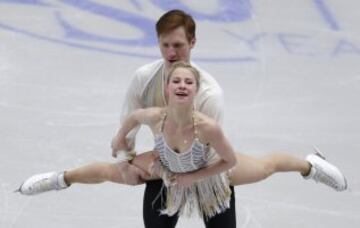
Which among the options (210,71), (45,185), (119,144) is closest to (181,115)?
(119,144)

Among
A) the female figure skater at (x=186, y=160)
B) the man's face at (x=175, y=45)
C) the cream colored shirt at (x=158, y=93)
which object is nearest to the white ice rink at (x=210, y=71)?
the female figure skater at (x=186, y=160)

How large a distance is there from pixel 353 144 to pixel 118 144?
1.55 m

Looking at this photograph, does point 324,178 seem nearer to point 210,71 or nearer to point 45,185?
point 45,185

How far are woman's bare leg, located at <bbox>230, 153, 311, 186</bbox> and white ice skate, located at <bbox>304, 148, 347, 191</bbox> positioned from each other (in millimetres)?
30

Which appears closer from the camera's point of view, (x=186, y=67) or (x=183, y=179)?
(x=186, y=67)

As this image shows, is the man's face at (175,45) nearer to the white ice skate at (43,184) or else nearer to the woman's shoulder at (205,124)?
the woman's shoulder at (205,124)

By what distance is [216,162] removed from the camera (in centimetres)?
275

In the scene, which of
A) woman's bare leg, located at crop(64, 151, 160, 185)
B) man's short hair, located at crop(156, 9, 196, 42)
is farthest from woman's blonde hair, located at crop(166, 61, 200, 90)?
woman's bare leg, located at crop(64, 151, 160, 185)

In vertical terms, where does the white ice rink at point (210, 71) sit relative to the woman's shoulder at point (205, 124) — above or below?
below

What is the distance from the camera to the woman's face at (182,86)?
2.57 m

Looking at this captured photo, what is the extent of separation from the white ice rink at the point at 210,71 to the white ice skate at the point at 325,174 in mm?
132

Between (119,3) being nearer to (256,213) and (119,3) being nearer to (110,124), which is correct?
(110,124)

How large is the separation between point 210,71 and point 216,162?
210 cm

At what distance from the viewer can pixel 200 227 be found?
3461 millimetres
